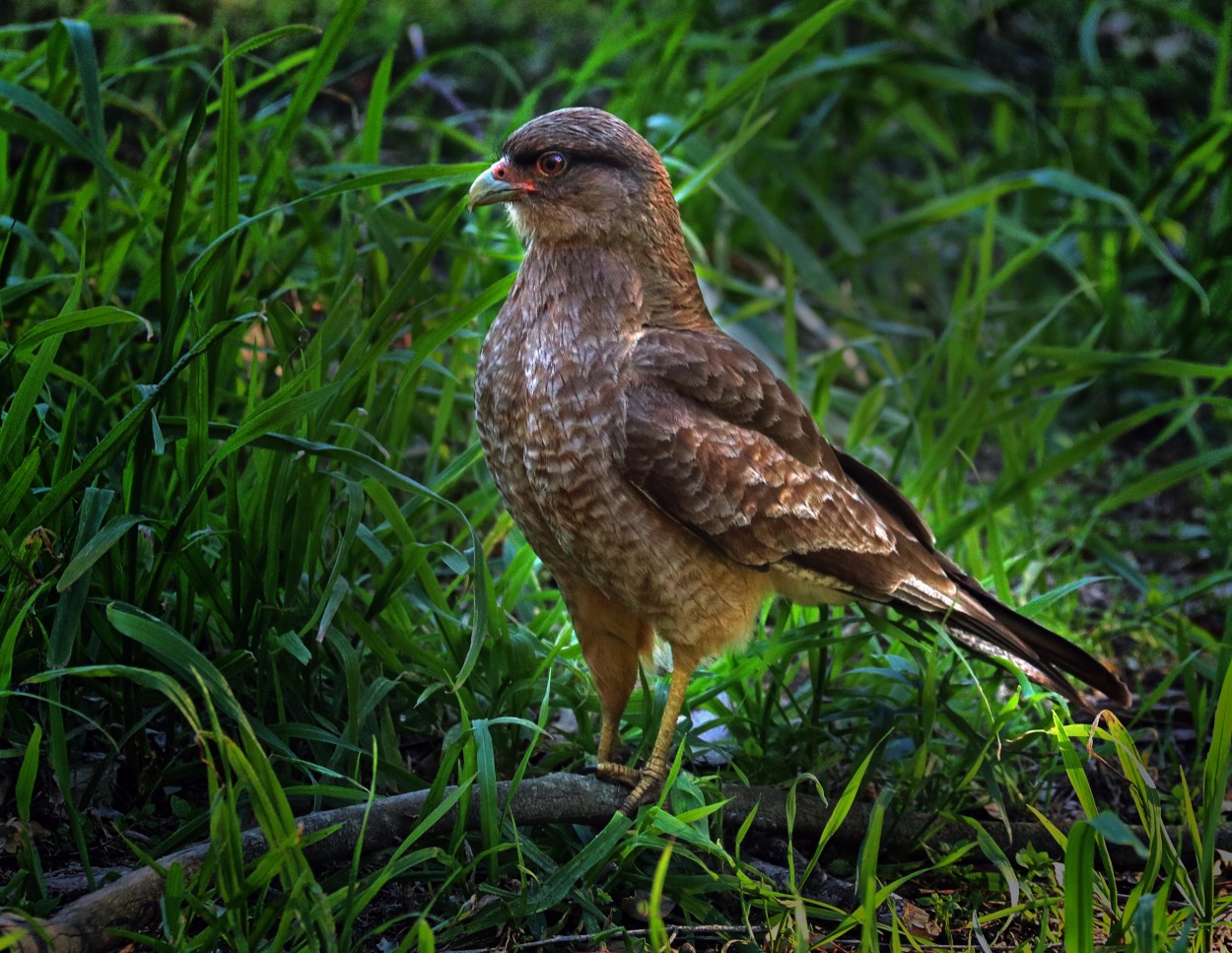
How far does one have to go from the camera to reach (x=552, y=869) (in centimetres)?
250

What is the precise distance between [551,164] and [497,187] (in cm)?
13

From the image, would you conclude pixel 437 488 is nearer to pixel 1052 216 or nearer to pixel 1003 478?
pixel 1003 478

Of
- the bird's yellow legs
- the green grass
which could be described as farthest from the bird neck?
the bird's yellow legs

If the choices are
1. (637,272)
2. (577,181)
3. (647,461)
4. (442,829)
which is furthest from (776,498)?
(442,829)

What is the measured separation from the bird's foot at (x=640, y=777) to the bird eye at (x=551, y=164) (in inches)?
51.9

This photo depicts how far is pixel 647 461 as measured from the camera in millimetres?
2660

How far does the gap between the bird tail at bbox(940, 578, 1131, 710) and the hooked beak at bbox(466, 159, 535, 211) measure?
1.37 m

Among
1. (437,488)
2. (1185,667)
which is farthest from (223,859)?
(1185,667)

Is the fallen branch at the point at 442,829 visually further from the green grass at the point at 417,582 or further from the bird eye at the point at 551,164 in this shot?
the bird eye at the point at 551,164

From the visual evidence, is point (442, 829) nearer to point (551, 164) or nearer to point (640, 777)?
point (640, 777)

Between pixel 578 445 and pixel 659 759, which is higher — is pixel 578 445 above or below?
above

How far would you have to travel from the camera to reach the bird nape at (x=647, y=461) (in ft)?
8.75

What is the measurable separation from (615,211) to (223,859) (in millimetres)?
1589

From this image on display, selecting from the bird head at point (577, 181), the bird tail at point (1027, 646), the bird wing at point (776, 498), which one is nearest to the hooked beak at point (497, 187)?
the bird head at point (577, 181)
